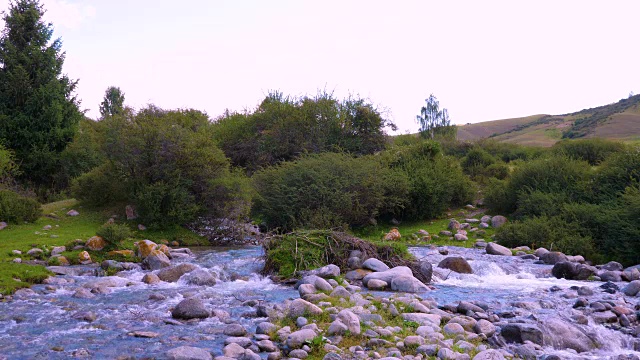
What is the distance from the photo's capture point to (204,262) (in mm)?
17641

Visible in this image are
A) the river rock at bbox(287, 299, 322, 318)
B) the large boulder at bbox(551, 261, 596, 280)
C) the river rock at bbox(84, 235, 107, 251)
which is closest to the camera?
the river rock at bbox(287, 299, 322, 318)

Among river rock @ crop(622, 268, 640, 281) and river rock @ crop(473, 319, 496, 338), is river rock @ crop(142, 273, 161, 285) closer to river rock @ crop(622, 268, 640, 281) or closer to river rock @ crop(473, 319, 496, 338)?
river rock @ crop(473, 319, 496, 338)

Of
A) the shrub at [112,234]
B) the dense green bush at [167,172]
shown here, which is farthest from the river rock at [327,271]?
the dense green bush at [167,172]

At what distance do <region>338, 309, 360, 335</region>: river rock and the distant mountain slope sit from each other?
167 ft

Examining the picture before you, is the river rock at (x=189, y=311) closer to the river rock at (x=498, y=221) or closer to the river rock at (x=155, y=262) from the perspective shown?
the river rock at (x=155, y=262)

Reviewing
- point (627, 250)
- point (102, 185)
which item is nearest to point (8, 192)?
point (102, 185)

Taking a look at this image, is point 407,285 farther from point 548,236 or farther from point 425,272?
point 548,236

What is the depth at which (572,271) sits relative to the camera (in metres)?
16.2

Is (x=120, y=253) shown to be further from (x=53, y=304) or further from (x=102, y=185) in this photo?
(x=102, y=185)

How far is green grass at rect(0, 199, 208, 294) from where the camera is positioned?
45.9ft

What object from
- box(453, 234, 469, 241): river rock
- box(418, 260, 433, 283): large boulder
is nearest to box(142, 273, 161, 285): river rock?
box(418, 260, 433, 283): large boulder

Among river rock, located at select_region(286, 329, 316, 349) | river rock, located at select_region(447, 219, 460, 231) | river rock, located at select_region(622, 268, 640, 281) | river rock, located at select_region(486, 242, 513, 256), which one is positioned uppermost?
river rock, located at select_region(286, 329, 316, 349)

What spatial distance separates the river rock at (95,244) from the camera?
58.2 ft

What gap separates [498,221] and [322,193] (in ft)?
29.3
